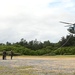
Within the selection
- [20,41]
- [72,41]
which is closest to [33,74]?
[72,41]

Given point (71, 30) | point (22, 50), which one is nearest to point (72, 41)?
point (22, 50)

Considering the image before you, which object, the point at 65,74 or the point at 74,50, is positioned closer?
the point at 65,74

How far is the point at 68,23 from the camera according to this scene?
156 ft

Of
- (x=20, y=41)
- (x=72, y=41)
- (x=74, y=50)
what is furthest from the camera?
(x=20, y=41)

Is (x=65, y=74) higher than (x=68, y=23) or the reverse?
the reverse

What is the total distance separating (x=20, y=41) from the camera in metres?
149

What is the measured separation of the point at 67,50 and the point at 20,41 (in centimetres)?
4958

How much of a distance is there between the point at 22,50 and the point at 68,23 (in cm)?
5505

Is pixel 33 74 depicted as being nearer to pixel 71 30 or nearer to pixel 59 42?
pixel 71 30

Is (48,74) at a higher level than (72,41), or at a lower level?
lower

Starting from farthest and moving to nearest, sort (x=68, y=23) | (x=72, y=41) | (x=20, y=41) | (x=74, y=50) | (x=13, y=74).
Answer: (x=20, y=41)
(x=72, y=41)
(x=74, y=50)
(x=68, y=23)
(x=13, y=74)

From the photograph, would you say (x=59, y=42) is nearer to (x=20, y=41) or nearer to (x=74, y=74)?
(x=20, y=41)

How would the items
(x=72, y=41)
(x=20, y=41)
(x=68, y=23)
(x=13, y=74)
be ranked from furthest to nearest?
(x=20, y=41) < (x=72, y=41) < (x=68, y=23) < (x=13, y=74)

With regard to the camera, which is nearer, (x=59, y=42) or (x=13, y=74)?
(x=13, y=74)
